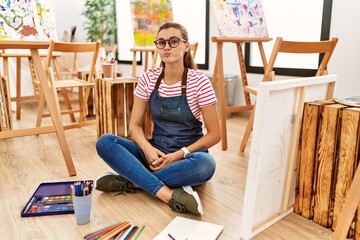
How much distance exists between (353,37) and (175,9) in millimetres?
2297

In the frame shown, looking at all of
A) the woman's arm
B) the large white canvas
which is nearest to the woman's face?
the woman's arm

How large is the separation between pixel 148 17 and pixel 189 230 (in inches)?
95.0

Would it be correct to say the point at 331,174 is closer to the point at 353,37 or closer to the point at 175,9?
the point at 353,37

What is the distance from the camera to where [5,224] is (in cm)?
127

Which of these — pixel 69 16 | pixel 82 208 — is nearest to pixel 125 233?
pixel 82 208

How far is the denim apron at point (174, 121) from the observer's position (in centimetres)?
153

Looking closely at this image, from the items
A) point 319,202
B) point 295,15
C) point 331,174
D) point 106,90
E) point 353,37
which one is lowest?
point 319,202

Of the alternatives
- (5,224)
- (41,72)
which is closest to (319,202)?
(5,224)

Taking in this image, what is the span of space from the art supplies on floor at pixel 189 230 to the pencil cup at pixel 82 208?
299mm

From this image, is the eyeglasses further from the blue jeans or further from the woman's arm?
the blue jeans

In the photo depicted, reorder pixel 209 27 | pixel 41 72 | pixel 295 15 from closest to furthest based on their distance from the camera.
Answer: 1. pixel 41 72
2. pixel 295 15
3. pixel 209 27

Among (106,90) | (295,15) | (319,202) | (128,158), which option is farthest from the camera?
(295,15)

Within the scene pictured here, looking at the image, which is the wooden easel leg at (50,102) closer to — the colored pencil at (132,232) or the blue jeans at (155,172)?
the blue jeans at (155,172)

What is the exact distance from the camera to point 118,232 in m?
1.18
